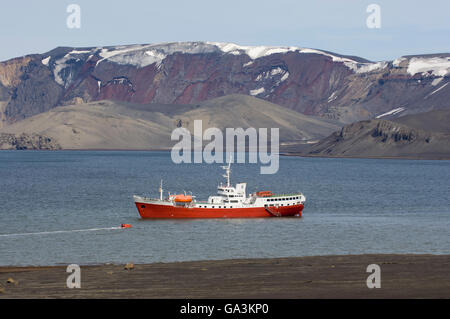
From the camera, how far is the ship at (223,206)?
7812cm

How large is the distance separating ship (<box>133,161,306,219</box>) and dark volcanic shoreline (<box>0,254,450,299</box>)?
36.9 m

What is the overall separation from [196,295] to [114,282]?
18.4 ft

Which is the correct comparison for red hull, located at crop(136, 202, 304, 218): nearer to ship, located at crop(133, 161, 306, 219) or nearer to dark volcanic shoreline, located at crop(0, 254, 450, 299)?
ship, located at crop(133, 161, 306, 219)

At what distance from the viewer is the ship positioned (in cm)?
7812

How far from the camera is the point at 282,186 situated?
133375 mm

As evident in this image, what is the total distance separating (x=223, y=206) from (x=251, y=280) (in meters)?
45.8

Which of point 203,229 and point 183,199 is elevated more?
point 183,199

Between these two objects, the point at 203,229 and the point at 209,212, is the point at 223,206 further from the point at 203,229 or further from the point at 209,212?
the point at 203,229

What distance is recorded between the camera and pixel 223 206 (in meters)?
78.2
